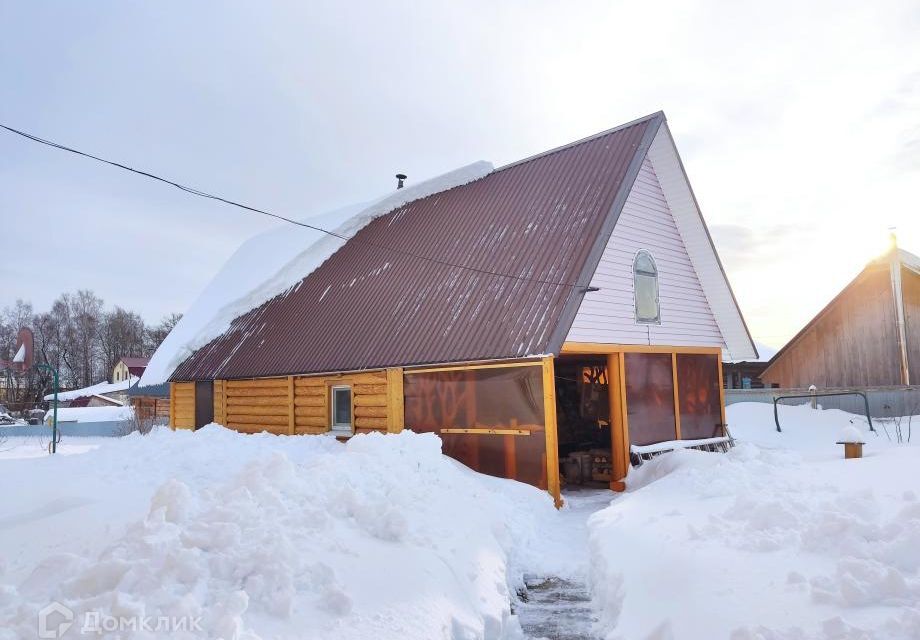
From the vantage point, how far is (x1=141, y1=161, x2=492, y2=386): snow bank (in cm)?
1786

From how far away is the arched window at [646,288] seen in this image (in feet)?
41.0

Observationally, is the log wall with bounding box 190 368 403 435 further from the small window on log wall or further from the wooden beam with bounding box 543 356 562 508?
the wooden beam with bounding box 543 356 562 508

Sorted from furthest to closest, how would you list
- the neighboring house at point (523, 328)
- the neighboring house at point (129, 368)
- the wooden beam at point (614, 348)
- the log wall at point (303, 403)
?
the neighboring house at point (129, 368) < the log wall at point (303, 403) < the wooden beam at point (614, 348) < the neighboring house at point (523, 328)

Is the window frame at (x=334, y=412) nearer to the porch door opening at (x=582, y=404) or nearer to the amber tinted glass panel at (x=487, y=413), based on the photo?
the amber tinted glass panel at (x=487, y=413)

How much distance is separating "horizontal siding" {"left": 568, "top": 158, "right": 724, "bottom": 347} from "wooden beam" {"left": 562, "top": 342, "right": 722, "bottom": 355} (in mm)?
97

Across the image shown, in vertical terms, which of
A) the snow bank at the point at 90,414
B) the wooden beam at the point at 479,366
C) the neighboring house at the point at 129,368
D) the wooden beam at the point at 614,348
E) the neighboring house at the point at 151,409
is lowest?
the snow bank at the point at 90,414

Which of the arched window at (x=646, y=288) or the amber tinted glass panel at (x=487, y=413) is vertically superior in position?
the arched window at (x=646, y=288)

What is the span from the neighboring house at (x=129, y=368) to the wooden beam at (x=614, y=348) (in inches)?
2207

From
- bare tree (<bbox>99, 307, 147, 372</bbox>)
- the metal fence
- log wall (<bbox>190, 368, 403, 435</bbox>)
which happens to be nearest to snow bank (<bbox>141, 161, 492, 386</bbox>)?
log wall (<bbox>190, 368, 403, 435</bbox>)

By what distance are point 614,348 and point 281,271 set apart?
11042 mm

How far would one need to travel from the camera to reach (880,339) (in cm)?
2434

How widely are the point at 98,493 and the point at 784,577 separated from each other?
5.85m

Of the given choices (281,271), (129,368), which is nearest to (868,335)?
(281,271)

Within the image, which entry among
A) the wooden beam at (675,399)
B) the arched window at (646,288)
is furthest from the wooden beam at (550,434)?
the wooden beam at (675,399)
